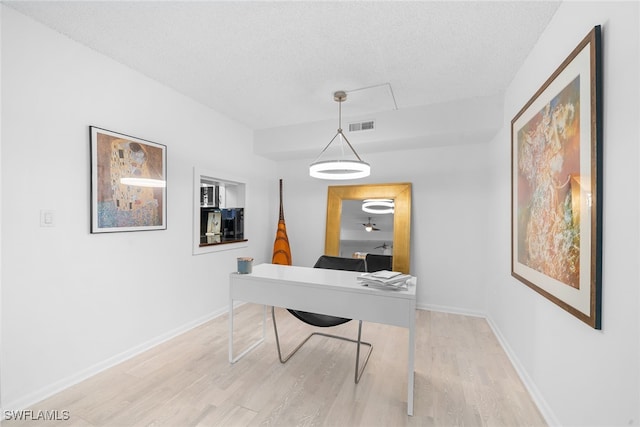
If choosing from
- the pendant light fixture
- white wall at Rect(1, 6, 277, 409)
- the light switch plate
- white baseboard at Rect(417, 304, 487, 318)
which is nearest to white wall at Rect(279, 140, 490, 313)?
white baseboard at Rect(417, 304, 487, 318)

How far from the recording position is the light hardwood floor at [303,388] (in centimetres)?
177

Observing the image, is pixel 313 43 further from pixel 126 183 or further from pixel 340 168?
pixel 126 183

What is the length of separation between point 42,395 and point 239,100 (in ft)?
9.54

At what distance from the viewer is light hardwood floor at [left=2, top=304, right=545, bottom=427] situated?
5.80ft

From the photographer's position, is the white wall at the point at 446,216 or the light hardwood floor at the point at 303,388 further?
the white wall at the point at 446,216

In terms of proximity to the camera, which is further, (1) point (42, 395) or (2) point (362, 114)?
(2) point (362, 114)

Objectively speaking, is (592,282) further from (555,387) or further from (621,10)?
(621,10)

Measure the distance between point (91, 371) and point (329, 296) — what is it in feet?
6.25

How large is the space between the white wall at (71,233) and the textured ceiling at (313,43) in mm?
238

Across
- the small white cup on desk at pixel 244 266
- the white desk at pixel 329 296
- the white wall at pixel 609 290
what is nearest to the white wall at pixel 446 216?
the white wall at pixel 609 290

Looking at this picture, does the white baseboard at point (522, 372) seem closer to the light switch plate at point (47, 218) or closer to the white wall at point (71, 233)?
the white wall at point (71, 233)

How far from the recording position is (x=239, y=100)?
318 cm

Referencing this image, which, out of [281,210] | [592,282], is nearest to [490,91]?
[592,282]

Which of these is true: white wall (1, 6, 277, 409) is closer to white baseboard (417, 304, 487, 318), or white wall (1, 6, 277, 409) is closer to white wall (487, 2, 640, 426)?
white baseboard (417, 304, 487, 318)
